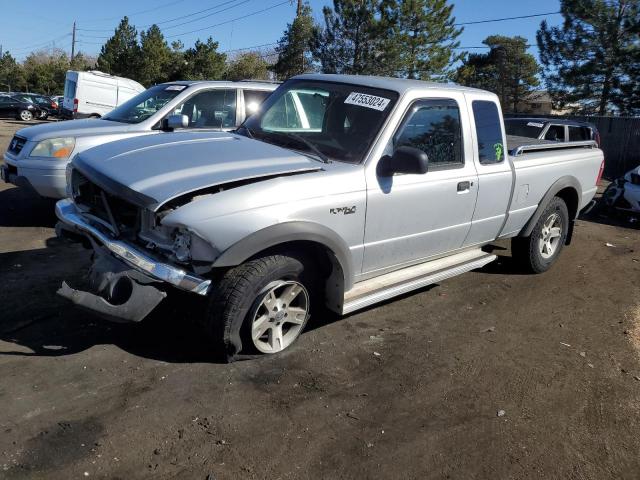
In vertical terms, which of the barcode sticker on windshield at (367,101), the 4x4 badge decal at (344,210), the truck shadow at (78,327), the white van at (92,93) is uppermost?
the white van at (92,93)

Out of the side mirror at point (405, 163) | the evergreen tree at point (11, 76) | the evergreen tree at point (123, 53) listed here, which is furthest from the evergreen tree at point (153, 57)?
the side mirror at point (405, 163)

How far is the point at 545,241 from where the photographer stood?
621 centimetres

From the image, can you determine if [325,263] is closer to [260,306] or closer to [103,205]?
[260,306]

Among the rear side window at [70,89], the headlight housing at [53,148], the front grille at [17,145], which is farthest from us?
the rear side window at [70,89]

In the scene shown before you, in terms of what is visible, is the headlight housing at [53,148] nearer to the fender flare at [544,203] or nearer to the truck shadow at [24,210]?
the truck shadow at [24,210]

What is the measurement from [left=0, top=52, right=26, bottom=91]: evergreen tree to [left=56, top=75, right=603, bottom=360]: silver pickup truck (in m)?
64.0

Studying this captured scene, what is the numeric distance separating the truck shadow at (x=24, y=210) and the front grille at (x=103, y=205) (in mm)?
2812

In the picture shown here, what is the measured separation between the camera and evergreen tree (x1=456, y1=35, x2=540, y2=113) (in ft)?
146

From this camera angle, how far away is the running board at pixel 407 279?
4066mm

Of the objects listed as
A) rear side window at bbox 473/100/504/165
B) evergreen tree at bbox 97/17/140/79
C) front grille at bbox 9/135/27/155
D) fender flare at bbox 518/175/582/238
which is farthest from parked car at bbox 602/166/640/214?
evergreen tree at bbox 97/17/140/79

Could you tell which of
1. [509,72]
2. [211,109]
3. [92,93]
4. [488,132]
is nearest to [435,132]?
[488,132]

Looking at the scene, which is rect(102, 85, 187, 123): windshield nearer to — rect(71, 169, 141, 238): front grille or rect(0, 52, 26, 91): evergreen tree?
rect(71, 169, 141, 238): front grille

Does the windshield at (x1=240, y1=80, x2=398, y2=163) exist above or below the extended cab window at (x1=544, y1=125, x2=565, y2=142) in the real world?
below

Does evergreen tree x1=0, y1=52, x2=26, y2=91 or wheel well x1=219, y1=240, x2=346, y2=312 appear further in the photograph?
evergreen tree x1=0, y1=52, x2=26, y2=91
